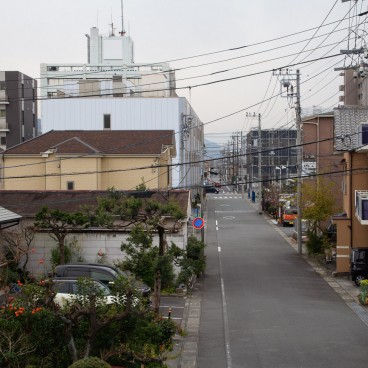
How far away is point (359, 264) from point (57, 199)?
521 inches

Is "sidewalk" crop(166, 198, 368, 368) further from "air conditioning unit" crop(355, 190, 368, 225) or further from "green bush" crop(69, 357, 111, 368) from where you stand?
"air conditioning unit" crop(355, 190, 368, 225)

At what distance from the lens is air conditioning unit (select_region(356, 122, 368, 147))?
24484mm

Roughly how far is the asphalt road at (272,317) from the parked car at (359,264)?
1213 millimetres

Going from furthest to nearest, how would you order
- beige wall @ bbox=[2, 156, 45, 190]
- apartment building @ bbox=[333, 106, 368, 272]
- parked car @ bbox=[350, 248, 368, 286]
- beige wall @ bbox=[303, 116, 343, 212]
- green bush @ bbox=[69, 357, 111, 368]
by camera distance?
beige wall @ bbox=[303, 116, 343, 212] → beige wall @ bbox=[2, 156, 45, 190] → apartment building @ bbox=[333, 106, 368, 272] → parked car @ bbox=[350, 248, 368, 286] → green bush @ bbox=[69, 357, 111, 368]

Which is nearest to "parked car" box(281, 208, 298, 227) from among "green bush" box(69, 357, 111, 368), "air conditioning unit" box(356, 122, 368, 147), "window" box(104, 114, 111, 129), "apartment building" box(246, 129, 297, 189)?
"window" box(104, 114, 111, 129)

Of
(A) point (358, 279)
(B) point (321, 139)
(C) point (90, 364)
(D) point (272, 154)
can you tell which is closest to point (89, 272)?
(C) point (90, 364)

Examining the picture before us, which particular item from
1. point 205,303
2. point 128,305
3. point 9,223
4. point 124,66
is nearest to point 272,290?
point 205,303

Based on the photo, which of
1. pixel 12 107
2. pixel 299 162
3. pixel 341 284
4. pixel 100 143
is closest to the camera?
pixel 341 284

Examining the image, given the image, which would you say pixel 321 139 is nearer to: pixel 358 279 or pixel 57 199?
pixel 358 279

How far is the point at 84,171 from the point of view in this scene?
116 feet

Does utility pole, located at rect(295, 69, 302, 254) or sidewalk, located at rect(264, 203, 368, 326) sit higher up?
utility pole, located at rect(295, 69, 302, 254)

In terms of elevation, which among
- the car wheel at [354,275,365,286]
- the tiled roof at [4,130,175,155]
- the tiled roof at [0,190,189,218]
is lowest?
the car wheel at [354,275,365,286]

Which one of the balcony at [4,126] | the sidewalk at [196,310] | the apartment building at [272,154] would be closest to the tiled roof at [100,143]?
the sidewalk at [196,310]

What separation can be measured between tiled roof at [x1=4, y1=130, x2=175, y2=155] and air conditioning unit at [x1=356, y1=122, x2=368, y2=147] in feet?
45.2
